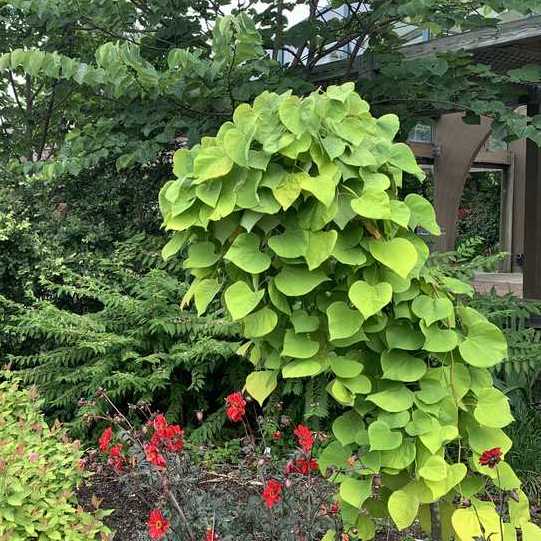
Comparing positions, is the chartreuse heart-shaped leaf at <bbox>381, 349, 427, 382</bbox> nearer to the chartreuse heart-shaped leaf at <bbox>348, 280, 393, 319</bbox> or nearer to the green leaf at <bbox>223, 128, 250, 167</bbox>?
the chartreuse heart-shaped leaf at <bbox>348, 280, 393, 319</bbox>

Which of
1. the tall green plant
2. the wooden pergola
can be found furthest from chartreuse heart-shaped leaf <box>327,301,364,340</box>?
the wooden pergola

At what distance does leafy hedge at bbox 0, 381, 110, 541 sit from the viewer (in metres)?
1.79

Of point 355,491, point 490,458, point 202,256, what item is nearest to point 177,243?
point 202,256

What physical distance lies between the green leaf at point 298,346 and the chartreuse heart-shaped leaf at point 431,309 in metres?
0.25

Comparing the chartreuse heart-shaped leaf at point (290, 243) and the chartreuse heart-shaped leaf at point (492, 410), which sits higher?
the chartreuse heart-shaped leaf at point (290, 243)

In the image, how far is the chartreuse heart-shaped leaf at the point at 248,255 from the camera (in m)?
1.42

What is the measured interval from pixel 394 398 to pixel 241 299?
0.43 meters

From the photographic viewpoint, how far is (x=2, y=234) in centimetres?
372

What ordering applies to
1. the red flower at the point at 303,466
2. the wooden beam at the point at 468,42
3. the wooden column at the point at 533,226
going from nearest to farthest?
the red flower at the point at 303,466 → the wooden beam at the point at 468,42 → the wooden column at the point at 533,226

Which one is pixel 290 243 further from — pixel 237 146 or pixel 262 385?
pixel 262 385

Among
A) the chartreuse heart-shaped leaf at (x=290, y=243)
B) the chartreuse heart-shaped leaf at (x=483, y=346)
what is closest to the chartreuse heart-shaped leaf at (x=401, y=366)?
the chartreuse heart-shaped leaf at (x=483, y=346)

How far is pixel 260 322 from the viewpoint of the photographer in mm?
1485

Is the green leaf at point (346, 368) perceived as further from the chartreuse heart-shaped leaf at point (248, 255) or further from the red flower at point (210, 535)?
the red flower at point (210, 535)

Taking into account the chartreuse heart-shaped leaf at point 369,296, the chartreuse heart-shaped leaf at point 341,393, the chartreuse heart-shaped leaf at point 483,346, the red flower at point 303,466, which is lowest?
the red flower at point 303,466
